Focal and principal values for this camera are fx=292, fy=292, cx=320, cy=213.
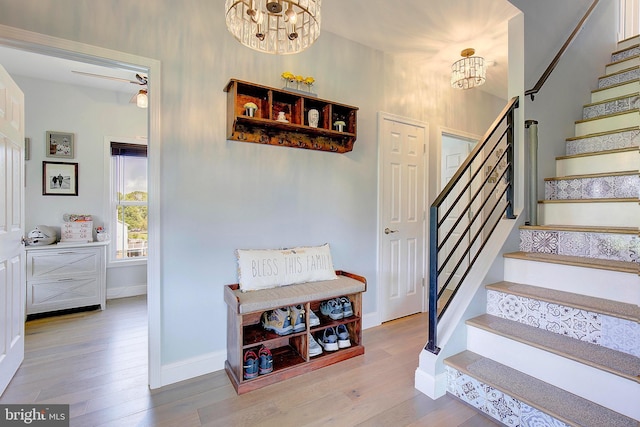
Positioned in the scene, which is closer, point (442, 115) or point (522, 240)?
point (522, 240)

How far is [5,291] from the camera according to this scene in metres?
1.85

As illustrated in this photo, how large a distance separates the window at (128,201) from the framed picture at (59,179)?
1.29 feet

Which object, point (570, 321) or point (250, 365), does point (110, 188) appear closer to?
point (250, 365)

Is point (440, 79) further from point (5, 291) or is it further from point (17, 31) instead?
point (5, 291)

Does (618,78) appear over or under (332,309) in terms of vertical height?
over

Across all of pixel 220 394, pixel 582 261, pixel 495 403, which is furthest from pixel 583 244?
pixel 220 394

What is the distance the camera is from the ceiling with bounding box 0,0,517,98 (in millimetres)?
2246

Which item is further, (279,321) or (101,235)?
(101,235)

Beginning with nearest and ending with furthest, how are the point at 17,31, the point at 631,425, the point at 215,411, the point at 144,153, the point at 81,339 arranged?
the point at 631,425 < the point at 17,31 < the point at 215,411 < the point at 81,339 < the point at 144,153

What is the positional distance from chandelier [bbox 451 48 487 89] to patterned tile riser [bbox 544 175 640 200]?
3.87ft

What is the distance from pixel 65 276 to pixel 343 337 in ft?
10.3

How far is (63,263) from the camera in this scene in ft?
10.6

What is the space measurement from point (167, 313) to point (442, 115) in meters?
3.36

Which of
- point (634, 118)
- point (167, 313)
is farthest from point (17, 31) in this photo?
point (634, 118)
